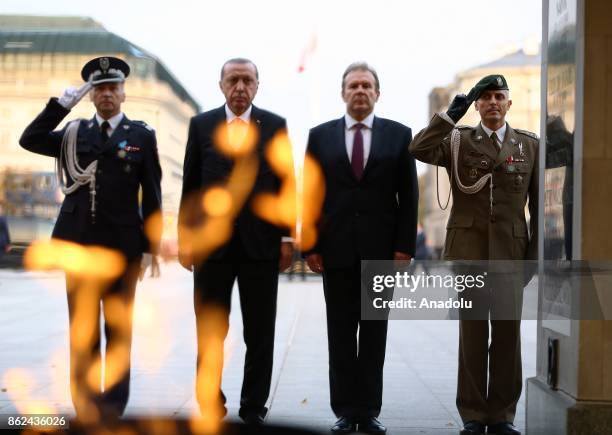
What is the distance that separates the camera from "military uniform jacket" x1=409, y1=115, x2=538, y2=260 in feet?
15.4

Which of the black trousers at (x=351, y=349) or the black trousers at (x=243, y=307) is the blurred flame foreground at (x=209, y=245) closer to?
the black trousers at (x=243, y=307)

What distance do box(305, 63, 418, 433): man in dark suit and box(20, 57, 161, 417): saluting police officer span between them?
35.2 inches

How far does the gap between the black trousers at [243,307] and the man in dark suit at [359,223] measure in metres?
0.29

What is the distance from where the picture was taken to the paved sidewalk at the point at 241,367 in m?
5.36

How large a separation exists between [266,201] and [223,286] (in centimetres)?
48

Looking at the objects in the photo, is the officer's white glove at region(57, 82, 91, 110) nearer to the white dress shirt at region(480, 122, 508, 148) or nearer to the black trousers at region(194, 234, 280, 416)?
the black trousers at region(194, 234, 280, 416)

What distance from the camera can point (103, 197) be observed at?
4840 mm

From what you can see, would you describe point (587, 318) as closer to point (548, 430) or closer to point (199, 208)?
point (548, 430)

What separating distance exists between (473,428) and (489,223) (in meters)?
0.99

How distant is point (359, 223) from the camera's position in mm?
4742

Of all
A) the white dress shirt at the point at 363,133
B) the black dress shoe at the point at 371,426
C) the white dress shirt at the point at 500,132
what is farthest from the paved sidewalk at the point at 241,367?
the white dress shirt at the point at 500,132

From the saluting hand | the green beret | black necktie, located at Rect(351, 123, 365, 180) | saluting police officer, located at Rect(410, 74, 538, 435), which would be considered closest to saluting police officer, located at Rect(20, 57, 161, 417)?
black necktie, located at Rect(351, 123, 365, 180)
